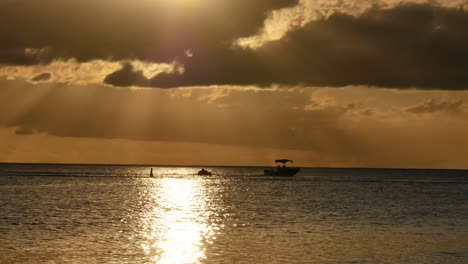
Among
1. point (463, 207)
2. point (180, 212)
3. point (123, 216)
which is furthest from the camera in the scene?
point (463, 207)

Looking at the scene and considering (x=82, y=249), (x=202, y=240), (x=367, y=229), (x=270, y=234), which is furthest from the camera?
(x=367, y=229)

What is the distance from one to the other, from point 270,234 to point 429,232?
15303mm

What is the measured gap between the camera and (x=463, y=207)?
103500 mm

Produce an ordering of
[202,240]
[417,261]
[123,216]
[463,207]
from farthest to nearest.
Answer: [463,207]
[123,216]
[202,240]
[417,261]

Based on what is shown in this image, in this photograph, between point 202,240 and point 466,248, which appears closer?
point 466,248

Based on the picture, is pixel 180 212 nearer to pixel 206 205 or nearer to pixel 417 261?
pixel 206 205

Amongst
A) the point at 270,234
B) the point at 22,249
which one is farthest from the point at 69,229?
the point at 270,234

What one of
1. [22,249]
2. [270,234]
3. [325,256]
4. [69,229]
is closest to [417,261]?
[325,256]

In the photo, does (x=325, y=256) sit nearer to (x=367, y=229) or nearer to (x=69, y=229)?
(x=367, y=229)

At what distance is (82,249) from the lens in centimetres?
5125

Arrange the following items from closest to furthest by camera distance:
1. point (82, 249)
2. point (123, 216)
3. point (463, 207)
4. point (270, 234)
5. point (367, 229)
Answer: point (82, 249) < point (270, 234) < point (367, 229) < point (123, 216) < point (463, 207)

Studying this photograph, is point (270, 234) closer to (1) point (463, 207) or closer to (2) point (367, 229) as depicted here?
(2) point (367, 229)

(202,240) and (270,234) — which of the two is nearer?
(202,240)

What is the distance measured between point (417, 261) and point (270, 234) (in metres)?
16.8
